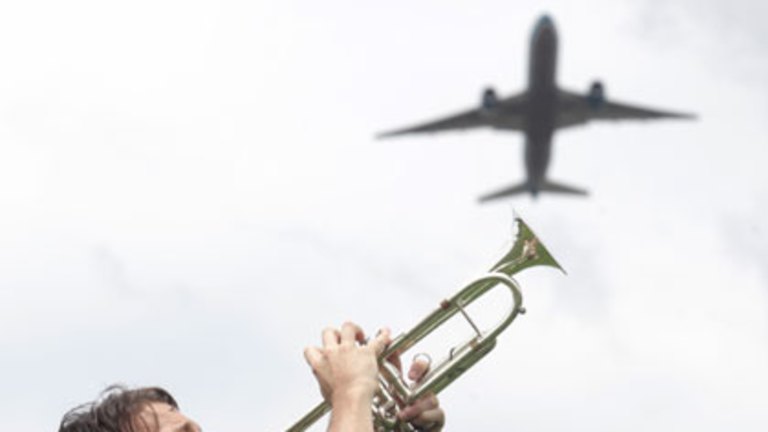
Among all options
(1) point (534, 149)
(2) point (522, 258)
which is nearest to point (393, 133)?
(1) point (534, 149)

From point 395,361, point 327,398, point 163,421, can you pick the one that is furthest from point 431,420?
point 163,421

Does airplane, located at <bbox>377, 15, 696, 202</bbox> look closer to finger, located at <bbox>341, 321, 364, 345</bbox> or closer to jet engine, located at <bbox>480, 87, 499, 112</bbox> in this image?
jet engine, located at <bbox>480, 87, 499, 112</bbox>

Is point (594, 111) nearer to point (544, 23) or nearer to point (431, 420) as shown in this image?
point (544, 23)

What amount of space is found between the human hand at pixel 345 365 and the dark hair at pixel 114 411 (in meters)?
0.42

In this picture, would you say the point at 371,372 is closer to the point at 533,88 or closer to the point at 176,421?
the point at 176,421

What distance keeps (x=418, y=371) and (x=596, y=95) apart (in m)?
91.0

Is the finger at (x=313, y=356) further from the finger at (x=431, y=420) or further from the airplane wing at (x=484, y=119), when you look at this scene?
the airplane wing at (x=484, y=119)

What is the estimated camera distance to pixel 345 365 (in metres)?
3.32

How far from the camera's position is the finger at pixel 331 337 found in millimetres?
3418

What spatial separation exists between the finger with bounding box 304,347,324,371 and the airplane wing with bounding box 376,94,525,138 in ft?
283

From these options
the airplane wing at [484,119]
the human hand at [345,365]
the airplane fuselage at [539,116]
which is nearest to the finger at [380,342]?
the human hand at [345,365]

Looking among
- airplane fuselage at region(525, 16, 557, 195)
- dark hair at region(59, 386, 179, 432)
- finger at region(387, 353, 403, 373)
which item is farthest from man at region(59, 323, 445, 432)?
airplane fuselage at region(525, 16, 557, 195)

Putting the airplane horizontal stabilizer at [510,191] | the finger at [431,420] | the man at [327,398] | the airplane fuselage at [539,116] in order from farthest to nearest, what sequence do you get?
1. the airplane horizontal stabilizer at [510,191]
2. the airplane fuselage at [539,116]
3. the finger at [431,420]
4. the man at [327,398]

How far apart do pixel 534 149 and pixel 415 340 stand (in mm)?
96297
